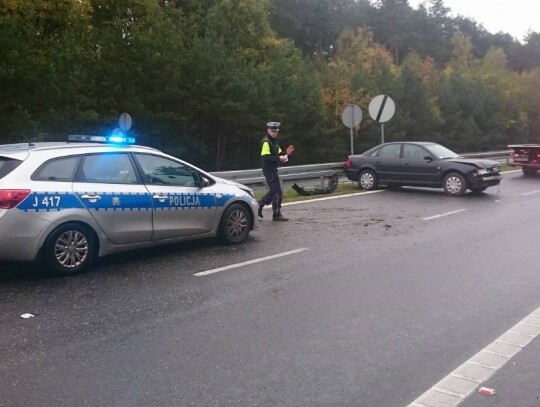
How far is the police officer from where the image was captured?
447 inches

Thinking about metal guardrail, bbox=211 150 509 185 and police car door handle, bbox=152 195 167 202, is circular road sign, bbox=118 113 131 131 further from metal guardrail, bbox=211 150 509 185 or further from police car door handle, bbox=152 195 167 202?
police car door handle, bbox=152 195 167 202

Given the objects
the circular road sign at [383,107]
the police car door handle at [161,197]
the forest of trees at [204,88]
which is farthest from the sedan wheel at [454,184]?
the forest of trees at [204,88]

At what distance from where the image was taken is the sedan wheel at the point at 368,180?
677 inches

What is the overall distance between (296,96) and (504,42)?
80144mm

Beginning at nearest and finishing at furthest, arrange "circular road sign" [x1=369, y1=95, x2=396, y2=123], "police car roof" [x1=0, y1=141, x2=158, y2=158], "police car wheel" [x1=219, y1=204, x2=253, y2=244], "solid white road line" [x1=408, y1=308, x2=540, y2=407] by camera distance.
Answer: "solid white road line" [x1=408, y1=308, x2=540, y2=407]
"police car roof" [x1=0, y1=141, x2=158, y2=158]
"police car wheel" [x1=219, y1=204, x2=253, y2=244]
"circular road sign" [x1=369, y1=95, x2=396, y2=123]

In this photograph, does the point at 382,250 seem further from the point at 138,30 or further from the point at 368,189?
the point at 138,30

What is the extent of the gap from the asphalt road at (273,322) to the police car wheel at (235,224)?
0.17 m

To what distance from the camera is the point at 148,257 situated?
828 centimetres

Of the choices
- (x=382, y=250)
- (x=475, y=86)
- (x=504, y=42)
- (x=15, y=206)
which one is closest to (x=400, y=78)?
(x=475, y=86)

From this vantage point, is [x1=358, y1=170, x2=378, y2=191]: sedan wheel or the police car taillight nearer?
the police car taillight

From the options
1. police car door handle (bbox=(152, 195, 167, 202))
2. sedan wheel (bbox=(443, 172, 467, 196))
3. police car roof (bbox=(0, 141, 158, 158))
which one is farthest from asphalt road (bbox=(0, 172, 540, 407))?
sedan wheel (bbox=(443, 172, 467, 196))

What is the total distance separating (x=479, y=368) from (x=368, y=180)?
13.1 metres

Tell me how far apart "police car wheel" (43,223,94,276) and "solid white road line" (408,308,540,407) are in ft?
15.0

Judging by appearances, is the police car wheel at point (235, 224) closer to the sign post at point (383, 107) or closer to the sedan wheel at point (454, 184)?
the sedan wheel at point (454, 184)
